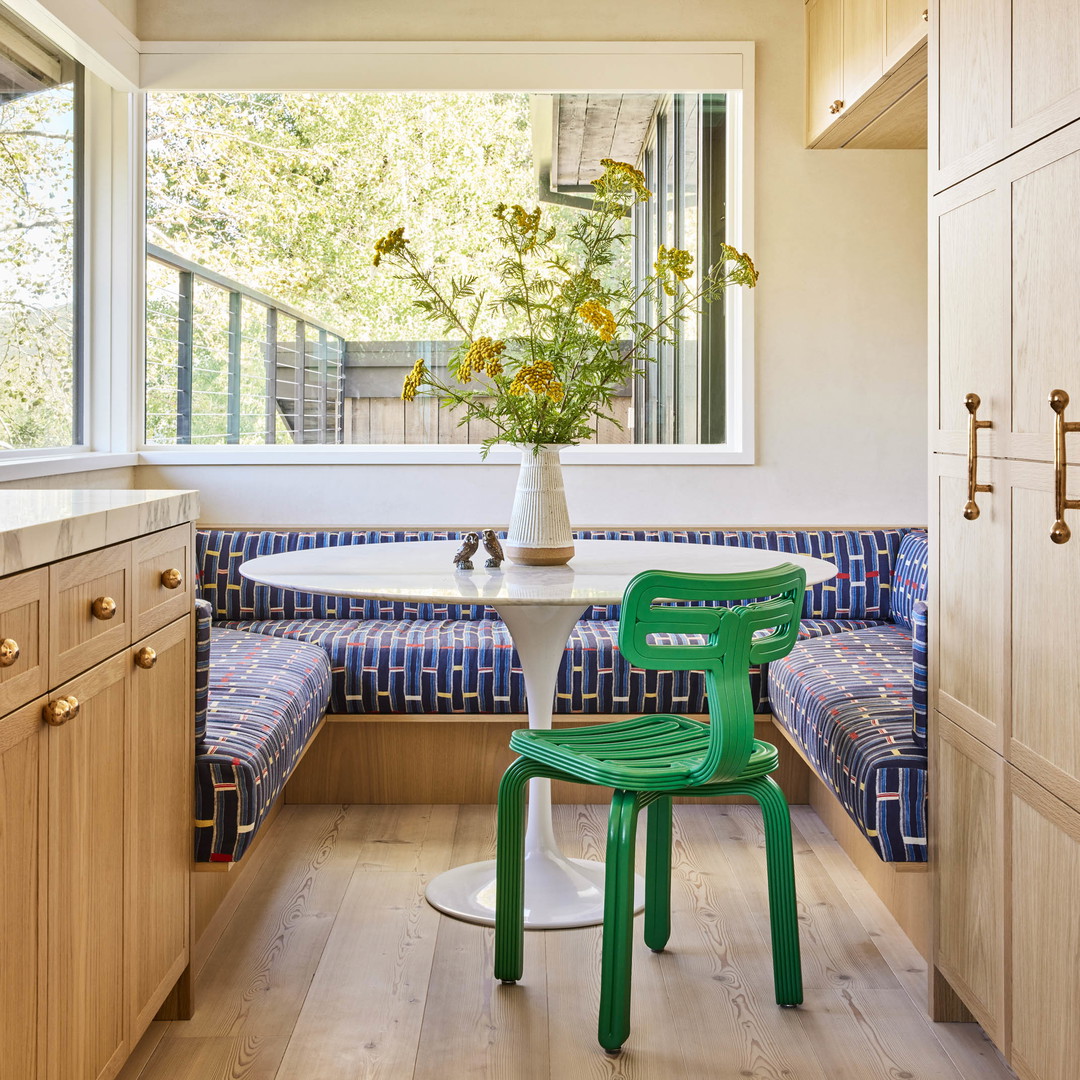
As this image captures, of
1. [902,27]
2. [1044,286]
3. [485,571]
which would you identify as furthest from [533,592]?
[902,27]

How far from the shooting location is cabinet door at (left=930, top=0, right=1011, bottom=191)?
1.75 meters

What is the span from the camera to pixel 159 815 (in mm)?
1836

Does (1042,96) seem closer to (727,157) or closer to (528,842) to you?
(528,842)

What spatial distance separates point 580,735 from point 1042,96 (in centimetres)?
130

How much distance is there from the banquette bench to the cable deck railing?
44cm

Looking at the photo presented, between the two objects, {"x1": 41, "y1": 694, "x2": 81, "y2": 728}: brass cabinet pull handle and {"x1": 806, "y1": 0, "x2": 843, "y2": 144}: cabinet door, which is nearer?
{"x1": 41, "y1": 694, "x2": 81, "y2": 728}: brass cabinet pull handle

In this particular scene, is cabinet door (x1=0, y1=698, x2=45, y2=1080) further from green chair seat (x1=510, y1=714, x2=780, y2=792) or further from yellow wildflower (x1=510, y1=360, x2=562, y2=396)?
yellow wildflower (x1=510, y1=360, x2=562, y2=396)

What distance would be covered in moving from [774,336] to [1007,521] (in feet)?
7.34

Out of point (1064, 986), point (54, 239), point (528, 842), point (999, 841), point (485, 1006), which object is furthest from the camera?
point (54, 239)

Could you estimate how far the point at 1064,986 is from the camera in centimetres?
152

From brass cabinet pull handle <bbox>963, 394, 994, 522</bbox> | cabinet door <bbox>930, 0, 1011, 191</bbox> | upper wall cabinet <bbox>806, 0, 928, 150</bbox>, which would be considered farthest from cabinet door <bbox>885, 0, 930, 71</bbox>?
brass cabinet pull handle <bbox>963, 394, 994, 522</bbox>

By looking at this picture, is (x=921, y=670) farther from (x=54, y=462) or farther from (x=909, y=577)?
(x=54, y=462)

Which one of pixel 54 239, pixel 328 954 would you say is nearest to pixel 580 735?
pixel 328 954

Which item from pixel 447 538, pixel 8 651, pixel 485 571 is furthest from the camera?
pixel 447 538
